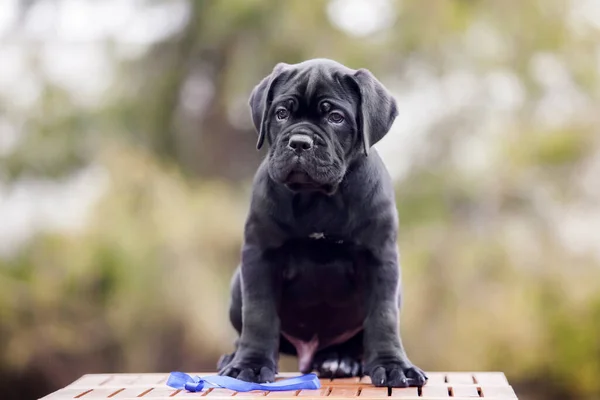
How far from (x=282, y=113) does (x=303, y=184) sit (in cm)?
28

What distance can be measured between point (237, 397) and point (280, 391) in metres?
0.20

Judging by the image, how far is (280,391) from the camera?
2906 millimetres

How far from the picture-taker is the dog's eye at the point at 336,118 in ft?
9.70

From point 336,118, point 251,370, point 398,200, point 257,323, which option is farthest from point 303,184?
point 398,200

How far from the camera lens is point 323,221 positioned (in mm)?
3014

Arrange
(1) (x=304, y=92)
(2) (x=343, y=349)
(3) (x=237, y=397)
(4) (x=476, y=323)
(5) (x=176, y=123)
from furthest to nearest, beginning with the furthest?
(5) (x=176, y=123) < (4) (x=476, y=323) < (2) (x=343, y=349) < (1) (x=304, y=92) < (3) (x=237, y=397)

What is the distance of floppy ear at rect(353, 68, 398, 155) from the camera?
9.75ft

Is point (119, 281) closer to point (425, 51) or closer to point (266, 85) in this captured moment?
point (425, 51)

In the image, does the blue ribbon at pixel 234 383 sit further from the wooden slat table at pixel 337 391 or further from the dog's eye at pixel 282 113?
the dog's eye at pixel 282 113

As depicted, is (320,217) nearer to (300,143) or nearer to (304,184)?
(304,184)

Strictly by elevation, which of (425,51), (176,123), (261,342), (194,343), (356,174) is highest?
(425,51)

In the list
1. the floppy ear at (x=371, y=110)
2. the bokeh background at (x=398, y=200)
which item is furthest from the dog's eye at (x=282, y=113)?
the bokeh background at (x=398, y=200)

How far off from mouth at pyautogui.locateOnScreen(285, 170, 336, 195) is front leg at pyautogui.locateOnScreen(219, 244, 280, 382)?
286 millimetres

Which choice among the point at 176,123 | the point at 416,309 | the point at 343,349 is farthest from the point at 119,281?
the point at 343,349
